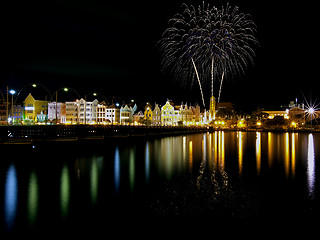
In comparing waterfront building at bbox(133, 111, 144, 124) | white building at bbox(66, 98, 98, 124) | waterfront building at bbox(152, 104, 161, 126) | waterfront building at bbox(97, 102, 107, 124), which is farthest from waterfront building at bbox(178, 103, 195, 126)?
white building at bbox(66, 98, 98, 124)

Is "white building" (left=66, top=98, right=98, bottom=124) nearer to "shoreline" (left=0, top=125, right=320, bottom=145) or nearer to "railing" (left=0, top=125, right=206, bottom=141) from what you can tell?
"railing" (left=0, top=125, right=206, bottom=141)

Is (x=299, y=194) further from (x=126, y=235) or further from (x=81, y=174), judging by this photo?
(x=81, y=174)

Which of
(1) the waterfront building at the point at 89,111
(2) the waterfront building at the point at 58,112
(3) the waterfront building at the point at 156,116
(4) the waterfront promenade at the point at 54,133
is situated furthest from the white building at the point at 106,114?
(4) the waterfront promenade at the point at 54,133

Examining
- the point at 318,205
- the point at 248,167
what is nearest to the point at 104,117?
the point at 248,167

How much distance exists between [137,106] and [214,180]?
127m

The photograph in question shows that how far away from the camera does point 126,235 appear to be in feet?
28.8

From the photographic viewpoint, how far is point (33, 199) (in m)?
12.6

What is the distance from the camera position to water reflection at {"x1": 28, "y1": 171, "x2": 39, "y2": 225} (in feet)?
33.9

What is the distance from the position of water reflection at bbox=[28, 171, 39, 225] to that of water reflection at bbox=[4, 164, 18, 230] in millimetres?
547

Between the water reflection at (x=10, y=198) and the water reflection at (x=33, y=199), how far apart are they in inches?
21.5

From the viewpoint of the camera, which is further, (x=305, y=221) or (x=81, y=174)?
(x=81, y=174)

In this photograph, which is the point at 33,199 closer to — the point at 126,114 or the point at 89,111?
the point at 89,111

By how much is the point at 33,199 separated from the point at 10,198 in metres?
1.12

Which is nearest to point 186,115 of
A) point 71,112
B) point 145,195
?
point 71,112
